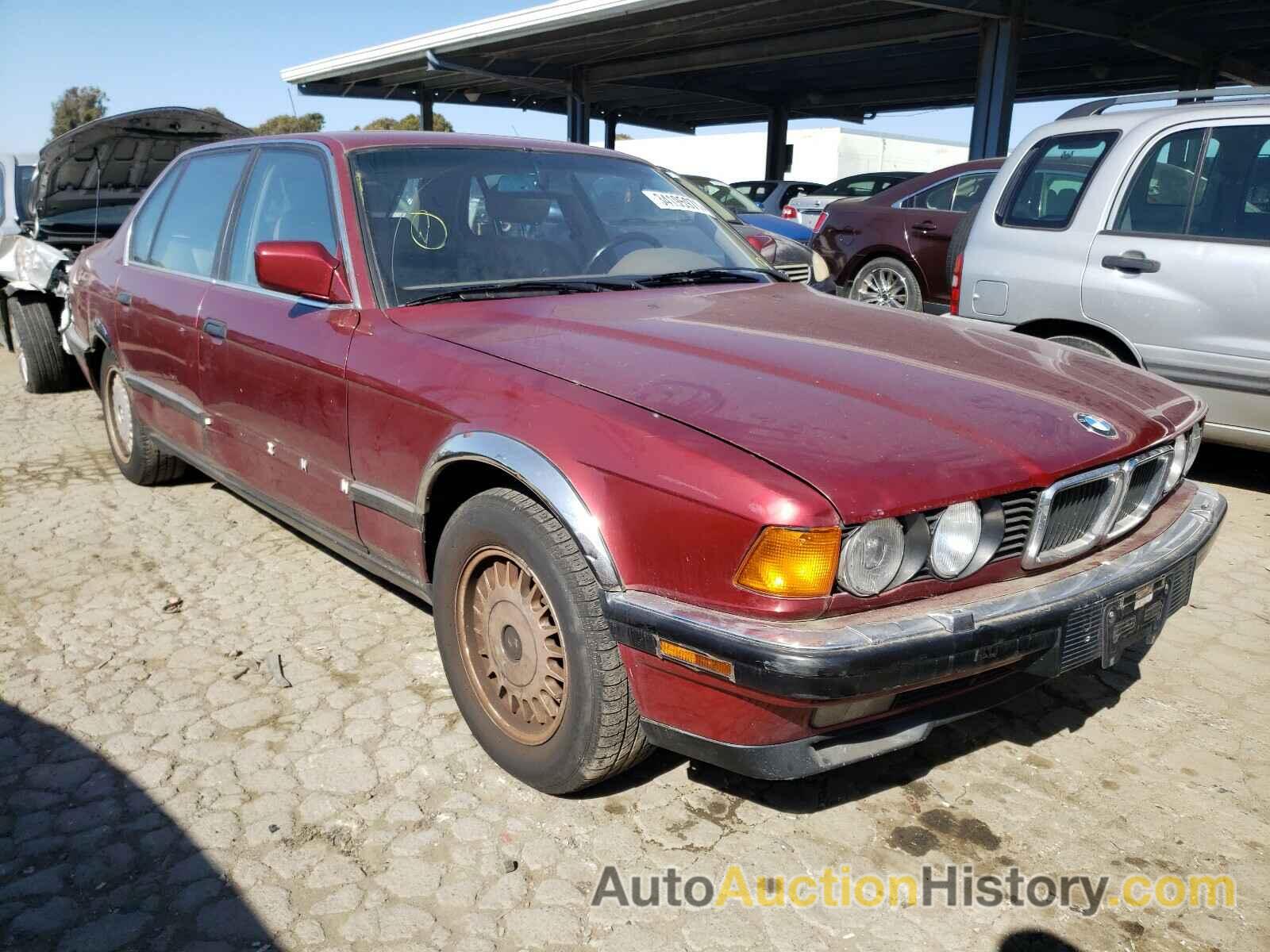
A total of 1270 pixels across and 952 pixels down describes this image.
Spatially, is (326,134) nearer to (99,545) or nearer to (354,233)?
(354,233)

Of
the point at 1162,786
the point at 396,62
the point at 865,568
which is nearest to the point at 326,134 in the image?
the point at 865,568

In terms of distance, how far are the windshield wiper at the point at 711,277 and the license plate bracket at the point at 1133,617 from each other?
1.68m

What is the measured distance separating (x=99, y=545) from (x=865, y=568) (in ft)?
11.9

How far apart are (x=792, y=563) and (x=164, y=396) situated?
3348 millimetres

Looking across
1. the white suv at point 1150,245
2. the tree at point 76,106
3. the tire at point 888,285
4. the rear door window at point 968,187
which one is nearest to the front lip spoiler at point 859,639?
the white suv at point 1150,245

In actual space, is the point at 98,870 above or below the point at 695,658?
below

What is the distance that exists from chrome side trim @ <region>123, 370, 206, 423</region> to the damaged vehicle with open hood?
8.22ft

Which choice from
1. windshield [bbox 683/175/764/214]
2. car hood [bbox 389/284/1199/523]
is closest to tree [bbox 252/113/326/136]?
windshield [bbox 683/175/764/214]

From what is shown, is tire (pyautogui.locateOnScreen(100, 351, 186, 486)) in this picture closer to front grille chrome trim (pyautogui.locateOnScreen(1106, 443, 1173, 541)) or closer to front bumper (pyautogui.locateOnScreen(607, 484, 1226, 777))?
front bumper (pyautogui.locateOnScreen(607, 484, 1226, 777))

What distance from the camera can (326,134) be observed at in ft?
11.0

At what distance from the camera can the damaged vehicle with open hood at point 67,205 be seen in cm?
705

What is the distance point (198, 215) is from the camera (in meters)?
4.14

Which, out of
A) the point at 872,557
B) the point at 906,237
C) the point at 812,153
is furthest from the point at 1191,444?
the point at 812,153

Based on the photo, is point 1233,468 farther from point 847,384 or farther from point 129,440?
point 129,440
